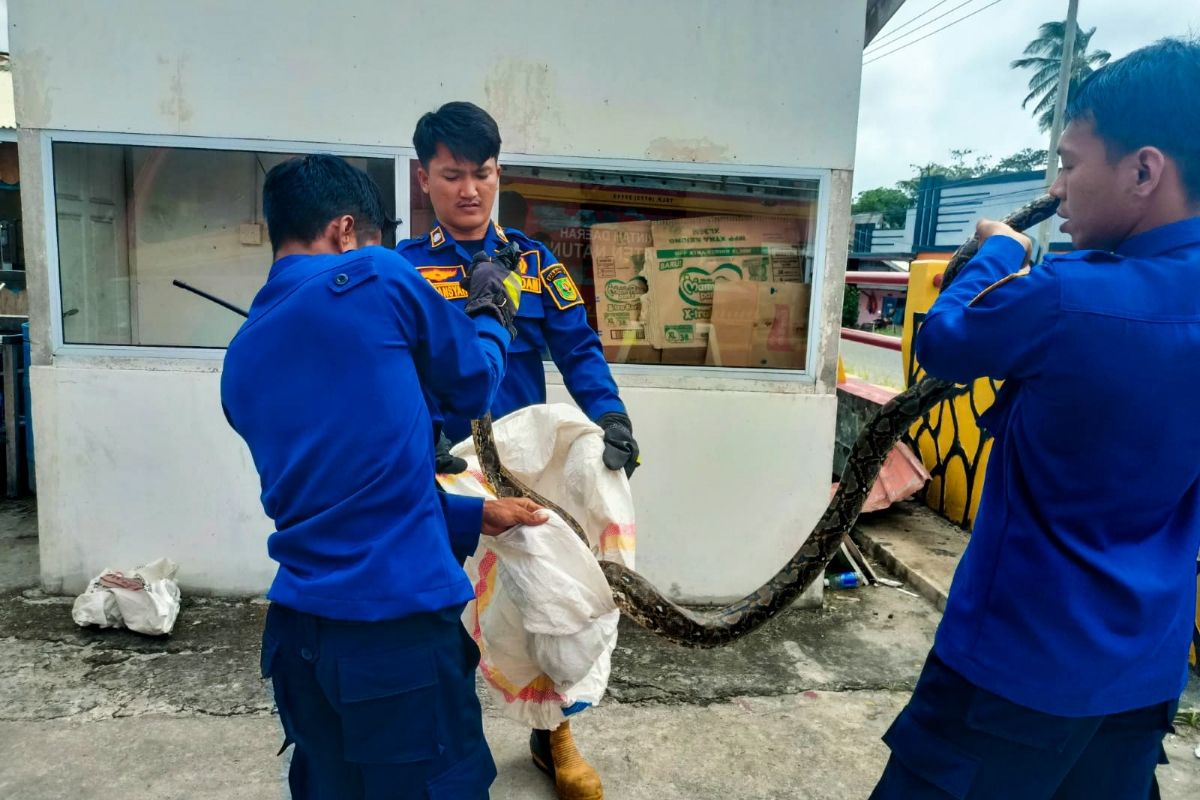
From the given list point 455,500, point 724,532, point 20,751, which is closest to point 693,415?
point 724,532

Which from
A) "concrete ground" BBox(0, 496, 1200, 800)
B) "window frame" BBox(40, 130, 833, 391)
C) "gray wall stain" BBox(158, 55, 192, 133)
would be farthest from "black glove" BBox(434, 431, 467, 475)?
"gray wall stain" BBox(158, 55, 192, 133)

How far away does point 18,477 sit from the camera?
612cm

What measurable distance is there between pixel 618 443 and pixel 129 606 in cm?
282

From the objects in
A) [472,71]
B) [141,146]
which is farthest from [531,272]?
[141,146]

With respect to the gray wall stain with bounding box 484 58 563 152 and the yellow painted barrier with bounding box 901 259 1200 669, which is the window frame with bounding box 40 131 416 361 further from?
the yellow painted barrier with bounding box 901 259 1200 669

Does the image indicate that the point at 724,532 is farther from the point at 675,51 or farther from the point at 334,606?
the point at 334,606

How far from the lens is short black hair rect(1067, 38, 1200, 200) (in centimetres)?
152

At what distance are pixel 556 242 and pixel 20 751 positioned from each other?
328cm

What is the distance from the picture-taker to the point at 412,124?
417cm

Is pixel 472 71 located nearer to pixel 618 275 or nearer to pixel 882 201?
pixel 618 275

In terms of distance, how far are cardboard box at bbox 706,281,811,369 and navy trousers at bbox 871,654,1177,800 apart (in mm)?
2897

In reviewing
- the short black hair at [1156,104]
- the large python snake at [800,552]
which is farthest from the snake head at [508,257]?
the short black hair at [1156,104]

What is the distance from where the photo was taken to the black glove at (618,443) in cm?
273

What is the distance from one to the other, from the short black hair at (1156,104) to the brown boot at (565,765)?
8.03ft
